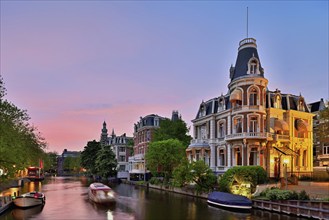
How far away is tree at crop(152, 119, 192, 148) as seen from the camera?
72312 mm

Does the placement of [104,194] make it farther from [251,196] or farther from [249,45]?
[249,45]

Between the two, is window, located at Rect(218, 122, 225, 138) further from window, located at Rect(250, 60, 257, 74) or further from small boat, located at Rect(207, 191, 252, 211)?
small boat, located at Rect(207, 191, 252, 211)

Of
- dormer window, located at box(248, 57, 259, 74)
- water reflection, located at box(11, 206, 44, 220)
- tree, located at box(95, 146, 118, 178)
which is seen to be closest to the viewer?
water reflection, located at box(11, 206, 44, 220)

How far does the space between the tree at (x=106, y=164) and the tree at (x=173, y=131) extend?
23878mm

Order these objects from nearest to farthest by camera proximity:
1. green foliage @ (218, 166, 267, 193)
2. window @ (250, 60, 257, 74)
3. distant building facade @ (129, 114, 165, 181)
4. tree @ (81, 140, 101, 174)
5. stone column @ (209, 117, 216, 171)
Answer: green foliage @ (218, 166, 267, 193) → window @ (250, 60, 257, 74) → stone column @ (209, 117, 216, 171) → distant building facade @ (129, 114, 165, 181) → tree @ (81, 140, 101, 174)

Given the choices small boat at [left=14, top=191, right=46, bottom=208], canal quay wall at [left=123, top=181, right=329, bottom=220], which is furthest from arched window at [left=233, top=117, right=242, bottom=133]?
small boat at [left=14, top=191, right=46, bottom=208]

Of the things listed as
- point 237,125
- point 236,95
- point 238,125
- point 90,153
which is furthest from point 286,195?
point 90,153

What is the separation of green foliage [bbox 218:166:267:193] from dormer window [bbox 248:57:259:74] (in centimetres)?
1386

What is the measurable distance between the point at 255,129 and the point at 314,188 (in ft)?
36.0

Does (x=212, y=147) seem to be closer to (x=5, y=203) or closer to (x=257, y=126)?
(x=257, y=126)

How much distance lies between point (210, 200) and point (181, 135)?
36.5m

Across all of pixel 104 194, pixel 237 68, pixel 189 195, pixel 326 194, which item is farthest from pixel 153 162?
pixel 326 194

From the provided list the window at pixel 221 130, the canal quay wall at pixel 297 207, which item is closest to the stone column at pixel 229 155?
the window at pixel 221 130

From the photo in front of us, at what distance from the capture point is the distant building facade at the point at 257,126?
147 ft
